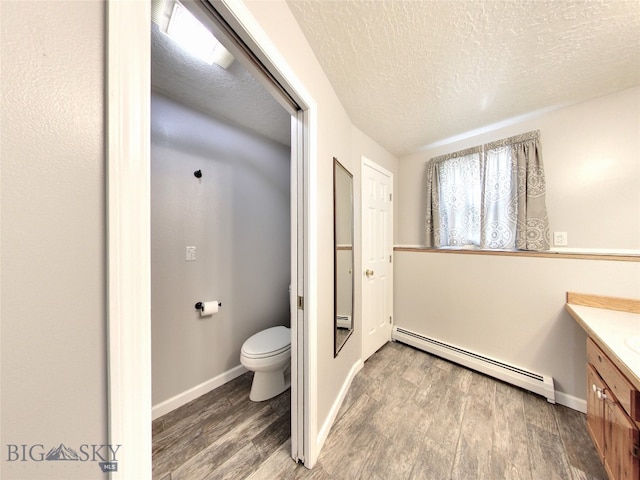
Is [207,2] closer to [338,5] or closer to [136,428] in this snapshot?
[338,5]

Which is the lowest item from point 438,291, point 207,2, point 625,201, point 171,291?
point 438,291

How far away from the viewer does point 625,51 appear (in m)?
1.16

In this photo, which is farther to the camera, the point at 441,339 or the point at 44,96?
the point at 441,339

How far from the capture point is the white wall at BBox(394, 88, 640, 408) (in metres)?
1.43

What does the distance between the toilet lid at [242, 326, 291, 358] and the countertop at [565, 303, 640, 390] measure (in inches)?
68.8

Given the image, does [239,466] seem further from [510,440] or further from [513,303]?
[513,303]

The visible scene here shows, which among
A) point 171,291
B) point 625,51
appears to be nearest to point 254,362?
point 171,291

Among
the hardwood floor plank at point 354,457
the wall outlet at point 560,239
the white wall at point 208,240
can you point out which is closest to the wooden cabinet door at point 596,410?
the wall outlet at point 560,239

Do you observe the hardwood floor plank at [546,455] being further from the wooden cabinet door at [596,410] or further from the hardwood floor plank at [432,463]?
the hardwood floor plank at [432,463]

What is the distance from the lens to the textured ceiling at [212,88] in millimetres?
1216

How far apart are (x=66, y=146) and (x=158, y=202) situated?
1.39 meters

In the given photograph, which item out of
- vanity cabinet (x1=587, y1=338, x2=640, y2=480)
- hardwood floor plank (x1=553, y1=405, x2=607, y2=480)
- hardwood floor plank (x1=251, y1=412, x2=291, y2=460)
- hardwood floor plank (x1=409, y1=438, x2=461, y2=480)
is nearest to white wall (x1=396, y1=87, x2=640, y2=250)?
vanity cabinet (x1=587, y1=338, x2=640, y2=480)

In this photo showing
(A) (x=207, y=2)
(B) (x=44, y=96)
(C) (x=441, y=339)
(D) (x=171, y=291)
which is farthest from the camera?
(C) (x=441, y=339)

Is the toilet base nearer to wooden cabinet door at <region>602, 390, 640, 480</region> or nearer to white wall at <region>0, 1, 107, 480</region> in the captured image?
white wall at <region>0, 1, 107, 480</region>
